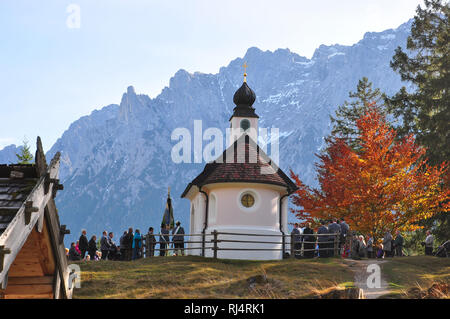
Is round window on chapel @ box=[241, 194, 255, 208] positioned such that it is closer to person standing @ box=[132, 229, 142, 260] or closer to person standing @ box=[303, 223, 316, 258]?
person standing @ box=[303, 223, 316, 258]

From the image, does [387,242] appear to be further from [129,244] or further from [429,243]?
[129,244]

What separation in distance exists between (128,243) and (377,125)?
14.1m

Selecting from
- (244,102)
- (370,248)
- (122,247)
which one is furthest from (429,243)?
(244,102)

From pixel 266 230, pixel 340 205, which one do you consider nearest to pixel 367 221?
pixel 340 205

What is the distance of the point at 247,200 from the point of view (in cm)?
2717

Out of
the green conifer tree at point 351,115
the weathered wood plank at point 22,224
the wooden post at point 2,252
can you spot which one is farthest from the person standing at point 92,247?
the green conifer tree at point 351,115

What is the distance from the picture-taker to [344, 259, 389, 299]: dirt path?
1603 cm

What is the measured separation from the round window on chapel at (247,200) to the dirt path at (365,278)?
5826mm

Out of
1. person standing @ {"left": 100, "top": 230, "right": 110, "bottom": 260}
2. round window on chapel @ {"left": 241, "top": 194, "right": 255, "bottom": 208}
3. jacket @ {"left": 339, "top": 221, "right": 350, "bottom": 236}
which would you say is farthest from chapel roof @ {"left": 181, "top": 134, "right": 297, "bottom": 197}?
person standing @ {"left": 100, "top": 230, "right": 110, "bottom": 260}

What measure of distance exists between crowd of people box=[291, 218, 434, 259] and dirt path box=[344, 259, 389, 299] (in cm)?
192

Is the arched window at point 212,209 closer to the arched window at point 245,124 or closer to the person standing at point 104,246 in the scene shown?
the person standing at point 104,246

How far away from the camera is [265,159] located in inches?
1191
